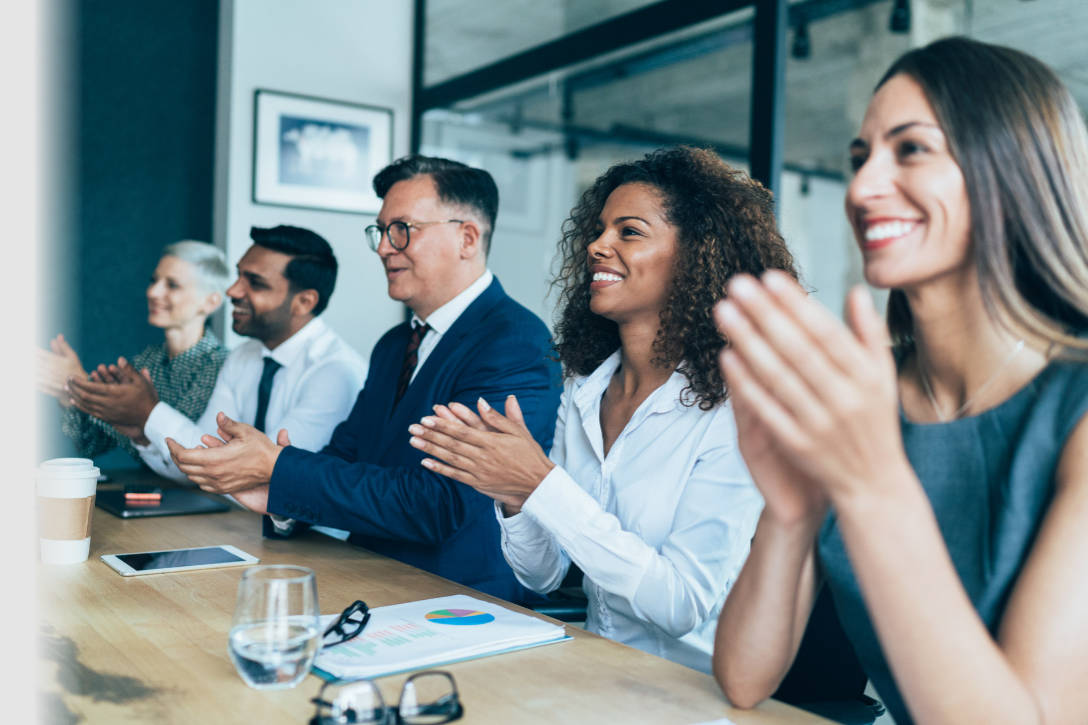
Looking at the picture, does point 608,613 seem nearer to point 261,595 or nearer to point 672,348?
point 672,348

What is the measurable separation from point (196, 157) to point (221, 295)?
4.24ft

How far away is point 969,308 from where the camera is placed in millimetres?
1043

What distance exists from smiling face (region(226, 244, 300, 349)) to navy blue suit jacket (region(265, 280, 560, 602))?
78 centimetres

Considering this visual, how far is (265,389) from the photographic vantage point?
3.00 m

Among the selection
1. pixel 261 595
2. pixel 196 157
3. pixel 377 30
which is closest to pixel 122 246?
pixel 196 157

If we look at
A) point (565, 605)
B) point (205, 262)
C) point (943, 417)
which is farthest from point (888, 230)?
point (205, 262)

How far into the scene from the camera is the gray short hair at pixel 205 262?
365 centimetres

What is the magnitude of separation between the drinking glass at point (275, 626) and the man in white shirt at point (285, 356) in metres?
1.72

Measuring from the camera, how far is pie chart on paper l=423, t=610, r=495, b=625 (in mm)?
1267

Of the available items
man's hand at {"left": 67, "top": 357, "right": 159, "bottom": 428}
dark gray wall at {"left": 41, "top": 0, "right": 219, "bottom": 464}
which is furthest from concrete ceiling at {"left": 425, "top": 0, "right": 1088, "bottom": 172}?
man's hand at {"left": 67, "top": 357, "right": 159, "bottom": 428}

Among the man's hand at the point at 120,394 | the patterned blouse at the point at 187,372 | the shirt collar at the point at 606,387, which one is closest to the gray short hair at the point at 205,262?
the patterned blouse at the point at 187,372

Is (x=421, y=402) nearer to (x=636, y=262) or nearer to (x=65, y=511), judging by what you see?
(x=636, y=262)

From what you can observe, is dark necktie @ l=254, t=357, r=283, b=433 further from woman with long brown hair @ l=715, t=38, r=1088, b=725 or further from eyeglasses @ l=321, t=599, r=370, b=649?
woman with long brown hair @ l=715, t=38, r=1088, b=725

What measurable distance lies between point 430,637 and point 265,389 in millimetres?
1977
